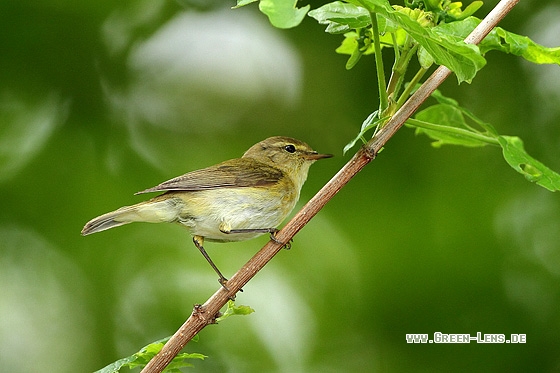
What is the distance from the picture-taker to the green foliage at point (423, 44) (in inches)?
65.5

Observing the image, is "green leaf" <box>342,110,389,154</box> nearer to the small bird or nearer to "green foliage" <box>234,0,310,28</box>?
"green foliage" <box>234,0,310,28</box>

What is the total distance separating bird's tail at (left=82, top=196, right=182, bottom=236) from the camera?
3053 millimetres

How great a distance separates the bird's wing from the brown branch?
1.23 meters

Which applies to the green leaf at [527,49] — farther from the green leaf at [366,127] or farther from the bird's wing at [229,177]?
the bird's wing at [229,177]

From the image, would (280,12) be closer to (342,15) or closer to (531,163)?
(342,15)

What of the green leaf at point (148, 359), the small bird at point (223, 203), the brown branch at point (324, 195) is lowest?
the green leaf at point (148, 359)

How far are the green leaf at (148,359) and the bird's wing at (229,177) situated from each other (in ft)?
4.27

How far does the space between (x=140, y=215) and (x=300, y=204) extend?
150 cm

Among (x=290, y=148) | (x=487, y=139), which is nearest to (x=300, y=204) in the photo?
(x=290, y=148)

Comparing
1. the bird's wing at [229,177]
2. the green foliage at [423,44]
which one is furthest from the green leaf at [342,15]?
the bird's wing at [229,177]

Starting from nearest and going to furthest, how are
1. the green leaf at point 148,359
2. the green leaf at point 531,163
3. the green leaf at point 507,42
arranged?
the green leaf at point 507,42
the green leaf at point 148,359
the green leaf at point 531,163

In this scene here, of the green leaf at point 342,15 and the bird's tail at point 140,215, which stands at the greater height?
the bird's tail at point 140,215

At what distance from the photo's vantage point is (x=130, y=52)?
4.88 meters

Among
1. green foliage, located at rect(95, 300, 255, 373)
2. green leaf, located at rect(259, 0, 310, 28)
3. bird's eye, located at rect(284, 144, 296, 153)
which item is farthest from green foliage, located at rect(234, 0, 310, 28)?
bird's eye, located at rect(284, 144, 296, 153)
